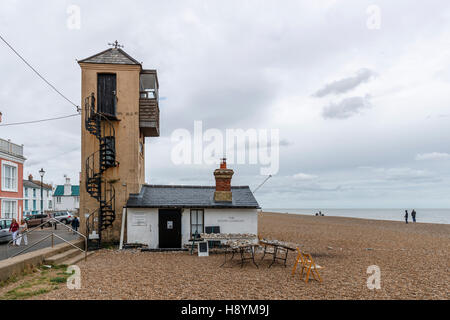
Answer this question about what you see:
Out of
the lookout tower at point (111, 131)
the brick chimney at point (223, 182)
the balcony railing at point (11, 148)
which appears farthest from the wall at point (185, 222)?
the balcony railing at point (11, 148)

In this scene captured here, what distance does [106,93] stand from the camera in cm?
1664

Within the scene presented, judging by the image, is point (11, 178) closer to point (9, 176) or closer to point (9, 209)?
point (9, 176)

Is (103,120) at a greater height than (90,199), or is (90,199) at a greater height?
(103,120)

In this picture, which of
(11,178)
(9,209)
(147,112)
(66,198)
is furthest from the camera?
(66,198)

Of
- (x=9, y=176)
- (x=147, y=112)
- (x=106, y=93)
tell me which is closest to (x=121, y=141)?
(x=147, y=112)

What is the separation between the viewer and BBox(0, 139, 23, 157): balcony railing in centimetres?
2365

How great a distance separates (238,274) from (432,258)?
8943 mm

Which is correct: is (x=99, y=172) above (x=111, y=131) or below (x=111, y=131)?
below

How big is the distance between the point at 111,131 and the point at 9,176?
537 inches

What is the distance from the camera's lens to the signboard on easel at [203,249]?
1318 centimetres

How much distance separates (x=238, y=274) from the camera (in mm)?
9492

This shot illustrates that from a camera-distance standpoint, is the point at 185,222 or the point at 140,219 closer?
the point at 140,219

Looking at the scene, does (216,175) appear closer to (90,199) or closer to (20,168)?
(90,199)
